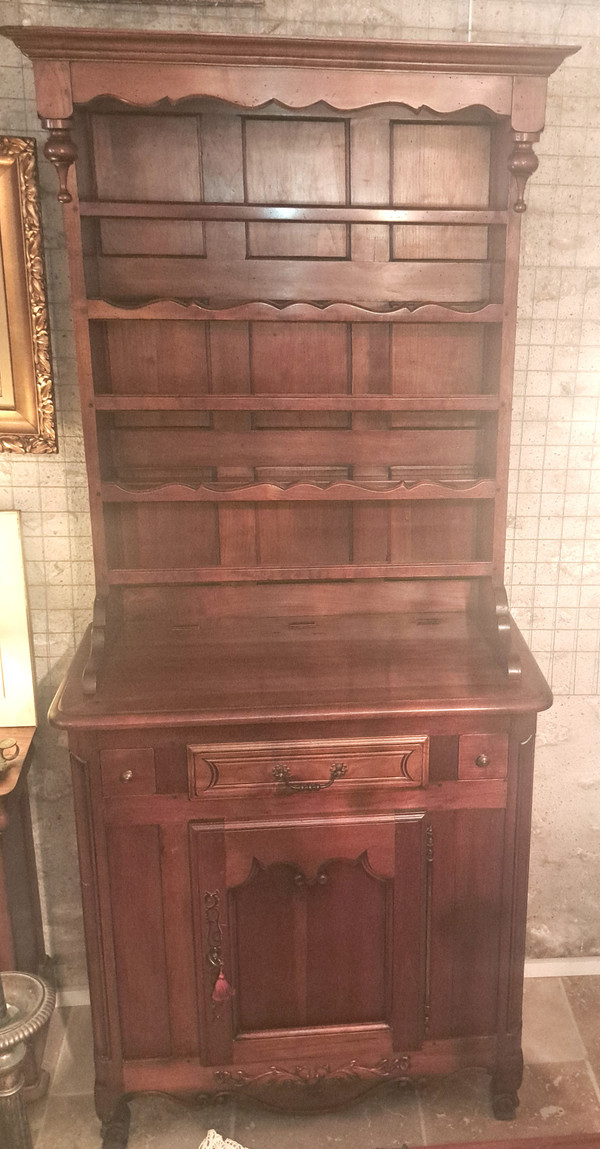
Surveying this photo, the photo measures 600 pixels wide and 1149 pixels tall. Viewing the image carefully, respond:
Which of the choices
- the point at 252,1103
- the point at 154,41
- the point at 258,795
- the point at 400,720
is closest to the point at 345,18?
the point at 154,41

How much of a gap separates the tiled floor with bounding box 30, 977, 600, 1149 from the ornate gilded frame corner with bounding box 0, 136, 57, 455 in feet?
5.37

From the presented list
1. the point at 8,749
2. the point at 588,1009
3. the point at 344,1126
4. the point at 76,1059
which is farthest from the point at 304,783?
the point at 588,1009

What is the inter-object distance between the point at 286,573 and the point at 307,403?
0.38 m

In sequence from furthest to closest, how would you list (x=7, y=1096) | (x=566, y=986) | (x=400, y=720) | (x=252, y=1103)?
1. (x=566, y=986)
2. (x=252, y=1103)
3. (x=400, y=720)
4. (x=7, y=1096)

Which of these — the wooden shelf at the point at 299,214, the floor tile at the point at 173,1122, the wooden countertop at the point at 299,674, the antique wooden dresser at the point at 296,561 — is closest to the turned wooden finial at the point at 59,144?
the antique wooden dresser at the point at 296,561

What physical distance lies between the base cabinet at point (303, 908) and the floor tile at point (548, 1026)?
1.06ft

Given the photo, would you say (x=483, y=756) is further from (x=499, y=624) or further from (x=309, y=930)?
(x=309, y=930)

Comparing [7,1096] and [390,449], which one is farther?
[390,449]

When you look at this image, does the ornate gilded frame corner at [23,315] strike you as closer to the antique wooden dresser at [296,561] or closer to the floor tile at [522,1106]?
the antique wooden dresser at [296,561]

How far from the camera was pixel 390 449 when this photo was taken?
1.97m

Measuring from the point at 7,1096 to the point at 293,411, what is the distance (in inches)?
58.1

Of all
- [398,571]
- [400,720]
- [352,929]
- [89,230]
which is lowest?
[352,929]

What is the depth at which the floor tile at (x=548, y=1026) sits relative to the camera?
2.24m

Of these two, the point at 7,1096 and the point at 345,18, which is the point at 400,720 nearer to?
the point at 7,1096
